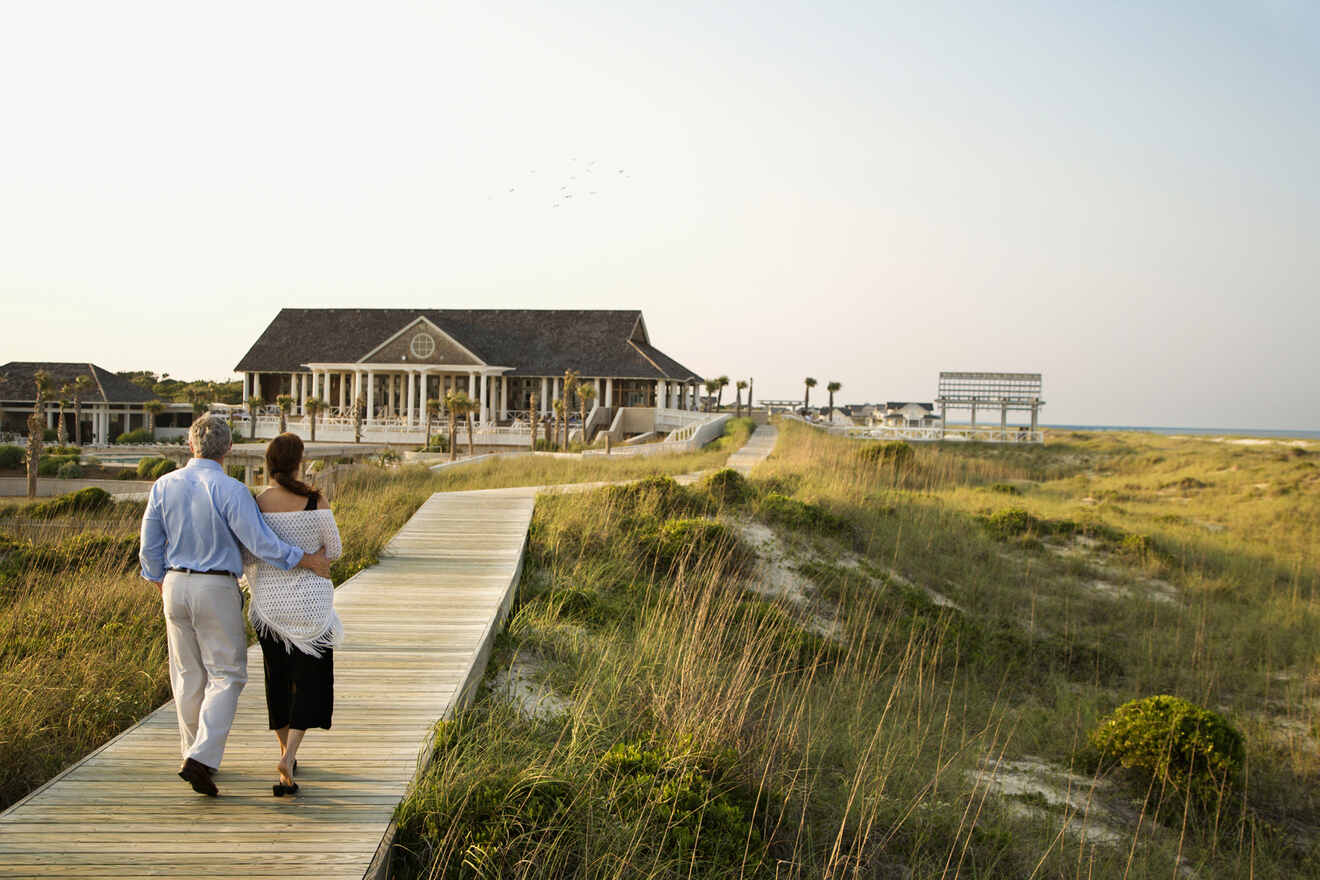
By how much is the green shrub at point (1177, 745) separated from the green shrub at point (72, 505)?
59.7 ft

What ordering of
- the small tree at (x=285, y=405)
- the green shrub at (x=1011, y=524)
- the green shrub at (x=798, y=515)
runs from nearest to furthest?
the green shrub at (x=798, y=515), the green shrub at (x=1011, y=524), the small tree at (x=285, y=405)

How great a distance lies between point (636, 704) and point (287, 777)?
8.47 feet

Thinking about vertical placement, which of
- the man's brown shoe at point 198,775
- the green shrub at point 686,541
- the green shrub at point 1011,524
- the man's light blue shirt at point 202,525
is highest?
the man's light blue shirt at point 202,525

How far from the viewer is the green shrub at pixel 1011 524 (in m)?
17.7

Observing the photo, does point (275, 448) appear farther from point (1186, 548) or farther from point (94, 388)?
point (94, 388)

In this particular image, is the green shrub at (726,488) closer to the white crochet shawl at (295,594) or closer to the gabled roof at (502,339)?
the white crochet shawl at (295,594)

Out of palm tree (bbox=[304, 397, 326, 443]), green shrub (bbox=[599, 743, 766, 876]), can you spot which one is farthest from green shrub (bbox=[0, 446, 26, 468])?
green shrub (bbox=[599, 743, 766, 876])

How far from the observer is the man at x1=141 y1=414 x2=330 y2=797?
461 cm

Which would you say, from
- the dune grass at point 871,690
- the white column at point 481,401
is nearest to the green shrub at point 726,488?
the dune grass at point 871,690

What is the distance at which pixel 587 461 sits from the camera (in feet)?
81.9

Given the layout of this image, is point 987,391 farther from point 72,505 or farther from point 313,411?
point 72,505

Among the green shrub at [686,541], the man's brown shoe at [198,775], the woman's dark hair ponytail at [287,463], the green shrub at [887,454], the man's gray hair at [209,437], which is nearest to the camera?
the man's brown shoe at [198,775]

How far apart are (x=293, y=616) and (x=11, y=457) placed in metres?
33.8

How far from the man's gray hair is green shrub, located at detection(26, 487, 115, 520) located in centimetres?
1583
